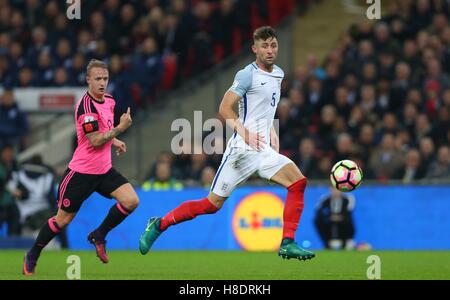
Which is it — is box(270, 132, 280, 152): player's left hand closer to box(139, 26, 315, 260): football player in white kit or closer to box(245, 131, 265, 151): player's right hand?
box(139, 26, 315, 260): football player in white kit

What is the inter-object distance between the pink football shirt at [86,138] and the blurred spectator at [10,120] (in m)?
9.65

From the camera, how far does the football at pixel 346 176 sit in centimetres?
1245

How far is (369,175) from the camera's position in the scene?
19.1 m

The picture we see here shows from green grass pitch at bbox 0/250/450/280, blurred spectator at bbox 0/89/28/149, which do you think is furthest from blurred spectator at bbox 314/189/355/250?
blurred spectator at bbox 0/89/28/149

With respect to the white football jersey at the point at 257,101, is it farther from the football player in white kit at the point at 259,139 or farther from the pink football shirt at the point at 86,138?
the pink football shirt at the point at 86,138

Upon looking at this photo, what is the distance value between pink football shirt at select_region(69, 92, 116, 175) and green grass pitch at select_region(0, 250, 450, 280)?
45.9 inches

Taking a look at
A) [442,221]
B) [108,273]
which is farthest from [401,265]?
[442,221]

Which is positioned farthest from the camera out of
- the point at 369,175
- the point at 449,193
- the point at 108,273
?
the point at 369,175

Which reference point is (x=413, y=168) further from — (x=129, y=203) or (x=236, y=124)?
(x=236, y=124)

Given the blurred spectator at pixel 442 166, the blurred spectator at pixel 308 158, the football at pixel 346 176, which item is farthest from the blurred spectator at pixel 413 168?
the football at pixel 346 176

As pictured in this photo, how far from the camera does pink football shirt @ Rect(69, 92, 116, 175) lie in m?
12.3

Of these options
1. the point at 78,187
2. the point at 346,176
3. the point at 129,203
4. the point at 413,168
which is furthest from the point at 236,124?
the point at 413,168

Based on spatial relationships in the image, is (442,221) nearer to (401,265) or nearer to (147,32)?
(401,265)

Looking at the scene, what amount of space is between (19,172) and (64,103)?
282 centimetres
